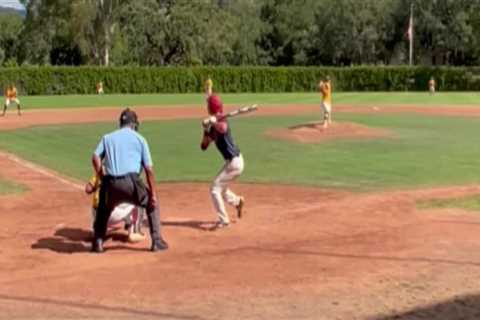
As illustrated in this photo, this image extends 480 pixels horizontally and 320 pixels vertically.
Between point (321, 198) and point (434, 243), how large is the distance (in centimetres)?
513

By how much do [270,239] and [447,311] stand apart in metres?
4.28

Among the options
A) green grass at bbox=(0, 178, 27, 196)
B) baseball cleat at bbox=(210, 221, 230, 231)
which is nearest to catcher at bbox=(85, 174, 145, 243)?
baseball cleat at bbox=(210, 221, 230, 231)

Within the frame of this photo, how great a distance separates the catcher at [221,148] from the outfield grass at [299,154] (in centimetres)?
574

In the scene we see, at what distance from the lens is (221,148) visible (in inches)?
513

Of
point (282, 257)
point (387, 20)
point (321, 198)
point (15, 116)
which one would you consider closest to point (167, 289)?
point (282, 257)

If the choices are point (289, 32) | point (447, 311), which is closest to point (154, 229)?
point (447, 311)

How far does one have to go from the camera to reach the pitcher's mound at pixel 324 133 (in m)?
30.1

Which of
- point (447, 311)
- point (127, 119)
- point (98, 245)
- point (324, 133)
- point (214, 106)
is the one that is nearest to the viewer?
point (447, 311)

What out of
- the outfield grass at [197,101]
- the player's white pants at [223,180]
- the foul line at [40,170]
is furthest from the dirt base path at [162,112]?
the player's white pants at [223,180]

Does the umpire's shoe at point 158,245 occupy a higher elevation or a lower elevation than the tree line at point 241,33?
lower

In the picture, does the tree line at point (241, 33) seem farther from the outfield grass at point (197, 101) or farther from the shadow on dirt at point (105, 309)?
the shadow on dirt at point (105, 309)

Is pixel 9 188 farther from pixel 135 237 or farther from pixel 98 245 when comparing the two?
pixel 98 245

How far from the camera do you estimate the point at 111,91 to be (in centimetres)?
Answer: 7012

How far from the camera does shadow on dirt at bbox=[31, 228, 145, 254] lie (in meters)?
11.7
